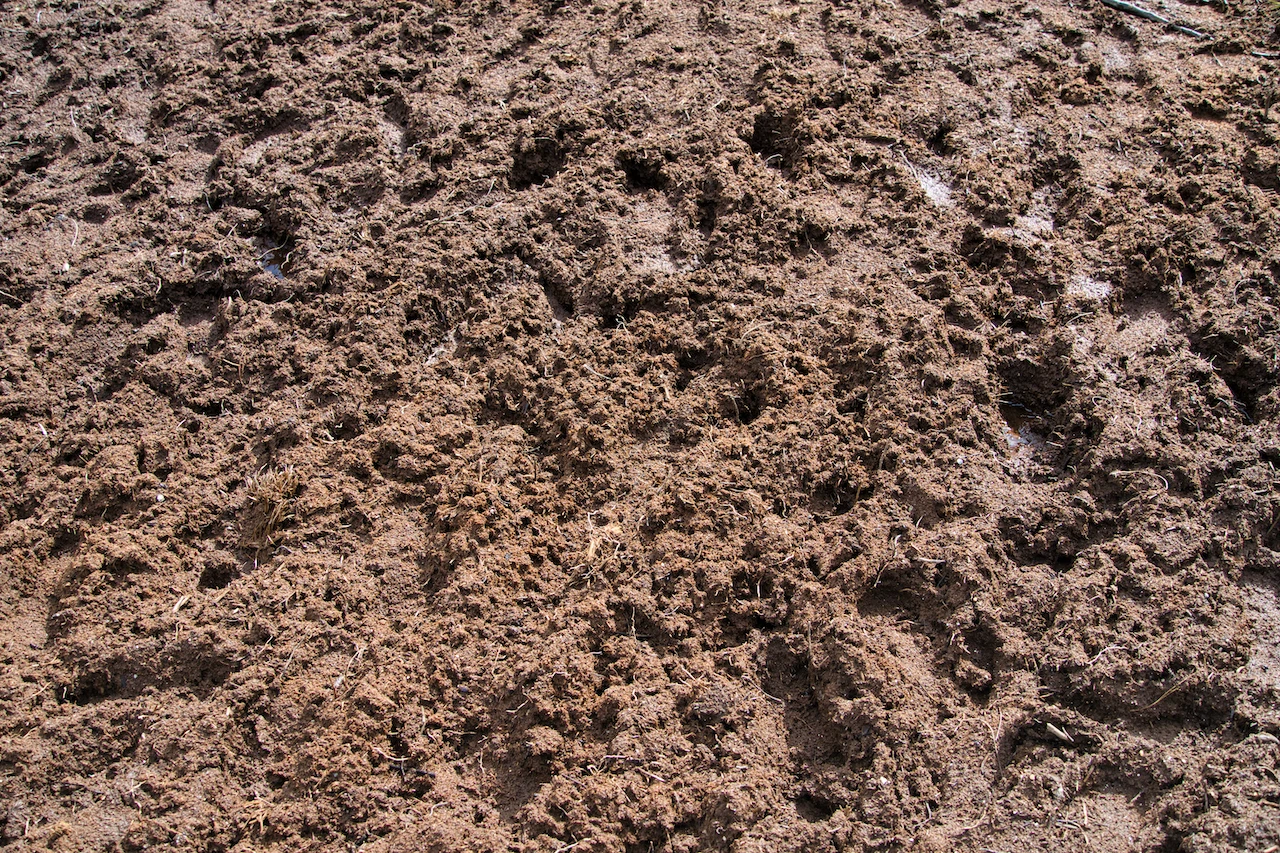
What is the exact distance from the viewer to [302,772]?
9.01 ft

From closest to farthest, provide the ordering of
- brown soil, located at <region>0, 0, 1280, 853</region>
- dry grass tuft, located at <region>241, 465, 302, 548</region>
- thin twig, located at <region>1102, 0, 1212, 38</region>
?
brown soil, located at <region>0, 0, 1280, 853</region> → dry grass tuft, located at <region>241, 465, 302, 548</region> → thin twig, located at <region>1102, 0, 1212, 38</region>

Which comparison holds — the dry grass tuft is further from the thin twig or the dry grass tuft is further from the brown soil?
the thin twig

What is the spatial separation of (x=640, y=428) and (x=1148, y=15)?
3280 millimetres

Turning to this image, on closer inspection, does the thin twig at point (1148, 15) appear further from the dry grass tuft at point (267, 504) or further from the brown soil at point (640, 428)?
the dry grass tuft at point (267, 504)

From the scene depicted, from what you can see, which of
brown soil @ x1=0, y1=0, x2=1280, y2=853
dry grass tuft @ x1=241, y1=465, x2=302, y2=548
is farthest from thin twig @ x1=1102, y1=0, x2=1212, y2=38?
dry grass tuft @ x1=241, y1=465, x2=302, y2=548

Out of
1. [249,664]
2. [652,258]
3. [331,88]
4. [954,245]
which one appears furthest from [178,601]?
[954,245]

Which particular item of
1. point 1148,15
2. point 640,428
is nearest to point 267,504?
point 640,428

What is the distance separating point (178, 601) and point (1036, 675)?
110 inches

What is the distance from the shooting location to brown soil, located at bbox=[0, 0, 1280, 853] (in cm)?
270

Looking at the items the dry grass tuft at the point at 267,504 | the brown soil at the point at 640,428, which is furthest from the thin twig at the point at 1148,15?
the dry grass tuft at the point at 267,504

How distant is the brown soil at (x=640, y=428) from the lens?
8.85ft

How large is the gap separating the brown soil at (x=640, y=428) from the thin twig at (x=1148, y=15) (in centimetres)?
11

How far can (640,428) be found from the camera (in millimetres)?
3303

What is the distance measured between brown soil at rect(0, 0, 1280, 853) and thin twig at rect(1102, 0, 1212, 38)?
4.5 inches
